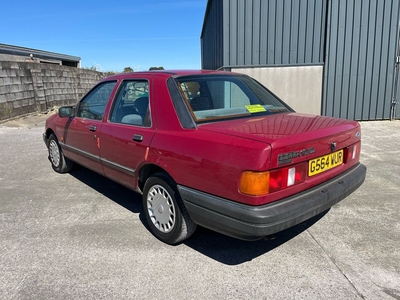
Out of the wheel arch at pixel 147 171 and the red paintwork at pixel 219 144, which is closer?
the red paintwork at pixel 219 144

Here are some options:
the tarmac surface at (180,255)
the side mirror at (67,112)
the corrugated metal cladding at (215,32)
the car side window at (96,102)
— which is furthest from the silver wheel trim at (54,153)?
the corrugated metal cladding at (215,32)

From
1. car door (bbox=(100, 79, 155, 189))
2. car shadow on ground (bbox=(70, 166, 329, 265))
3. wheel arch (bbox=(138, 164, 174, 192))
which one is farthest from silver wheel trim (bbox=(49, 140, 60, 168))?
wheel arch (bbox=(138, 164, 174, 192))

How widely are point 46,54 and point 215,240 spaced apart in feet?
89.4

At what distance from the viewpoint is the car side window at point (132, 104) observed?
3.26m

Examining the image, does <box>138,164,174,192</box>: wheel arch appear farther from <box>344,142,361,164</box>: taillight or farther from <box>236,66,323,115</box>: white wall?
<box>236,66,323,115</box>: white wall

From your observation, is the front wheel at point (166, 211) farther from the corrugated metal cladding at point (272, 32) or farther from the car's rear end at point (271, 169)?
the corrugated metal cladding at point (272, 32)

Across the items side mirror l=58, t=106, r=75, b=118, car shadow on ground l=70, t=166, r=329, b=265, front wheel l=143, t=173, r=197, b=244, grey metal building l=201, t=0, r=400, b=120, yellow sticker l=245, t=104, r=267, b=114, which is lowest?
car shadow on ground l=70, t=166, r=329, b=265

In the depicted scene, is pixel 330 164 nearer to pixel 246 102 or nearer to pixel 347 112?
pixel 246 102

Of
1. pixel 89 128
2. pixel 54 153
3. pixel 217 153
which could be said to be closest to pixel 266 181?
pixel 217 153

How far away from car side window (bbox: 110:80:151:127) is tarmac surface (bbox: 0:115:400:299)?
3.64 ft

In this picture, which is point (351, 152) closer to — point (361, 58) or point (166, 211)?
point (166, 211)

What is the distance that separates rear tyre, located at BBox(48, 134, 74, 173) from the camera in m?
5.25

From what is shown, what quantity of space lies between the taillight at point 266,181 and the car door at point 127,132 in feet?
3.67

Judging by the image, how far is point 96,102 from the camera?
420 cm
